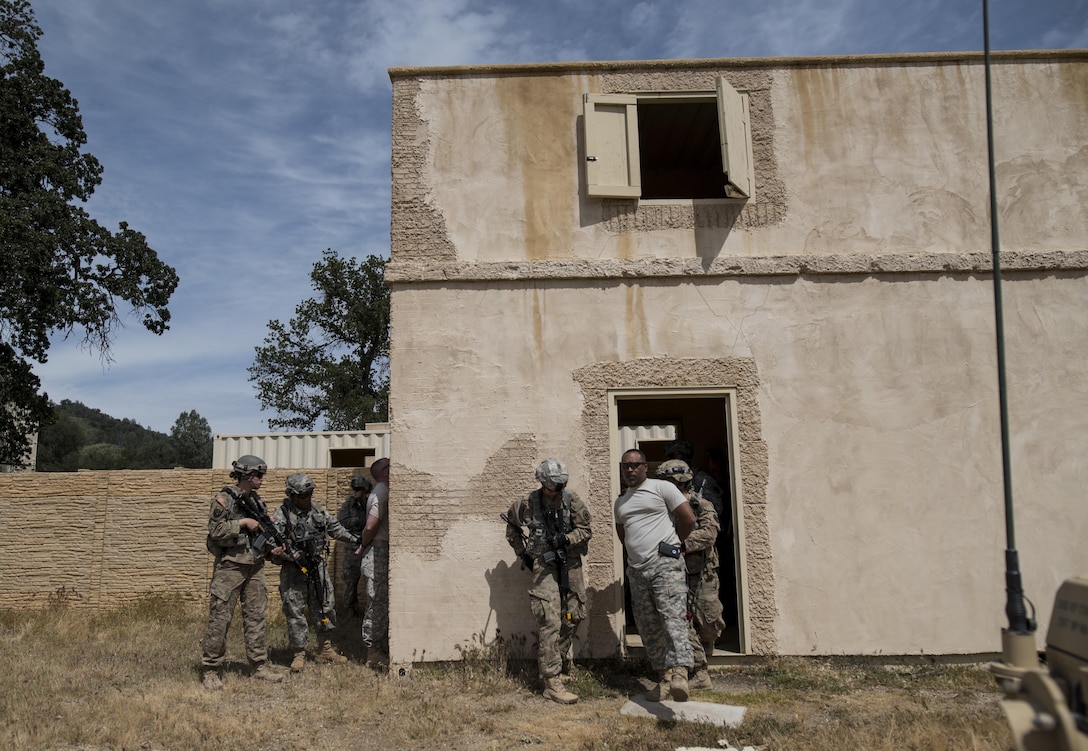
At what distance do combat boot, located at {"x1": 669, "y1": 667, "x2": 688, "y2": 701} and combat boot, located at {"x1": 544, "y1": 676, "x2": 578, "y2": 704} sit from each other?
843 mm

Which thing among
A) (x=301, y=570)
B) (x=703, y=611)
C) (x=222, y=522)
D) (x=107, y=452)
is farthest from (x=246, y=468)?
(x=107, y=452)

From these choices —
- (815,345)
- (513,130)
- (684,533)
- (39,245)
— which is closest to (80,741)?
(684,533)

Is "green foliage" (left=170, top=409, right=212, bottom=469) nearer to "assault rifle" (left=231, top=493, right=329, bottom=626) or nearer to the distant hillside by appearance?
the distant hillside

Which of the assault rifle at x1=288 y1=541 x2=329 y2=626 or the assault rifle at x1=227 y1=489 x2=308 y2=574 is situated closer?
the assault rifle at x1=227 y1=489 x2=308 y2=574

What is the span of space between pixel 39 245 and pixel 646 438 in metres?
13.4

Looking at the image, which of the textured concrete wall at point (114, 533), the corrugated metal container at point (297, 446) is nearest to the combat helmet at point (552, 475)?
the textured concrete wall at point (114, 533)

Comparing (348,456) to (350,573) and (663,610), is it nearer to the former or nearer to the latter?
(350,573)

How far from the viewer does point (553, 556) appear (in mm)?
6426

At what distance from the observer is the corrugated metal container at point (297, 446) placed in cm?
1497

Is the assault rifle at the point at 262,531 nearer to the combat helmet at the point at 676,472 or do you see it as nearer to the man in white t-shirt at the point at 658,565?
the man in white t-shirt at the point at 658,565

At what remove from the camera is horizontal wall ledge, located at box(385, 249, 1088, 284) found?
7414 mm

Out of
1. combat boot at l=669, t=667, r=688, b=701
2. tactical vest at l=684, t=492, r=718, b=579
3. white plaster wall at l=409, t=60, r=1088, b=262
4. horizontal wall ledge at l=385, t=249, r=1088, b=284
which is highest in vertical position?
white plaster wall at l=409, t=60, r=1088, b=262

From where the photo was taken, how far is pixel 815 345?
290 inches

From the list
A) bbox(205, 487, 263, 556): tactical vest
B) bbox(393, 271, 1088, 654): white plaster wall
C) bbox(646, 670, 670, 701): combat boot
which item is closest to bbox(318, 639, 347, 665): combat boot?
bbox(393, 271, 1088, 654): white plaster wall
